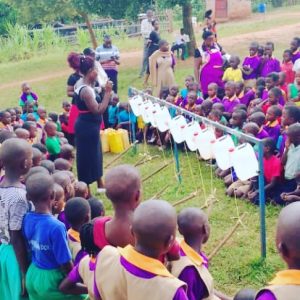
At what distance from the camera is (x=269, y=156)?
6.53 metres

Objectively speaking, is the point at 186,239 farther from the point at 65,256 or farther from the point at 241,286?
the point at 241,286

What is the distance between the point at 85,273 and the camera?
3.25m

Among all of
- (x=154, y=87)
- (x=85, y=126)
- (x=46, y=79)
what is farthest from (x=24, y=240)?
(x=46, y=79)

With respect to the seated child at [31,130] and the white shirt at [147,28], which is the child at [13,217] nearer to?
the seated child at [31,130]

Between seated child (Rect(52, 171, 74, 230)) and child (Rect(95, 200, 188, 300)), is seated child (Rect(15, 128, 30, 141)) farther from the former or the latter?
child (Rect(95, 200, 188, 300))

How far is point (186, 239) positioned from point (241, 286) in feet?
6.06

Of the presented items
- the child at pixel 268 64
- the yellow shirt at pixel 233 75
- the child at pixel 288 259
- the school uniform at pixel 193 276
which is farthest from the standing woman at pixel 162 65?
the child at pixel 288 259

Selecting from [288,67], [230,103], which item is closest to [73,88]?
[230,103]

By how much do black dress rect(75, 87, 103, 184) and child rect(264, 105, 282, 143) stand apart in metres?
1.99

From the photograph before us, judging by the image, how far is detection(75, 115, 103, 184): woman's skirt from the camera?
6696mm

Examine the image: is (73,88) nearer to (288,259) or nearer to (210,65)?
(210,65)

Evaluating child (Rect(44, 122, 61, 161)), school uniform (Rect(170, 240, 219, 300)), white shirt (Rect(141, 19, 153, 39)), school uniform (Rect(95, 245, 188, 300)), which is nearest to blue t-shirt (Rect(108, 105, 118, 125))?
child (Rect(44, 122, 61, 161))

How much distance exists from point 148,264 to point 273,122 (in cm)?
485

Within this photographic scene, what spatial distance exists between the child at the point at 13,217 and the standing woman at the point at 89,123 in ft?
8.02
